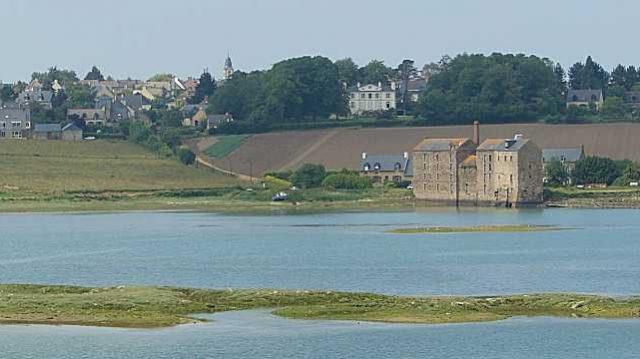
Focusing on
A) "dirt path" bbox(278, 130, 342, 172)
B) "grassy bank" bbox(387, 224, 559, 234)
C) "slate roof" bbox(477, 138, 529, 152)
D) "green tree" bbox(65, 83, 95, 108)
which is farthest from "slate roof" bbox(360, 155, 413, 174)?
"green tree" bbox(65, 83, 95, 108)

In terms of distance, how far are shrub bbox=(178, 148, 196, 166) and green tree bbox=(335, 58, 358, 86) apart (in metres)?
53.2

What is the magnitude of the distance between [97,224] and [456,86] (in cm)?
6834

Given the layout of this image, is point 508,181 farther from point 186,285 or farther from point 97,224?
point 186,285

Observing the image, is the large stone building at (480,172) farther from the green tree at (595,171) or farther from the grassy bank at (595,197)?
the green tree at (595,171)

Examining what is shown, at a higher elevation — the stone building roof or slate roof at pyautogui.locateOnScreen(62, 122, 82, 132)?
slate roof at pyautogui.locateOnScreen(62, 122, 82, 132)

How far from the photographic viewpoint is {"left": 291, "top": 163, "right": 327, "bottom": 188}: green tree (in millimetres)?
122562

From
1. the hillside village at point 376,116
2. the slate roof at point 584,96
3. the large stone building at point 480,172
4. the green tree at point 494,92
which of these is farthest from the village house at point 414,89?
the large stone building at point 480,172

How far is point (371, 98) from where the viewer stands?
17462 cm

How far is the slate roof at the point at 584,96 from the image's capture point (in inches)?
6678

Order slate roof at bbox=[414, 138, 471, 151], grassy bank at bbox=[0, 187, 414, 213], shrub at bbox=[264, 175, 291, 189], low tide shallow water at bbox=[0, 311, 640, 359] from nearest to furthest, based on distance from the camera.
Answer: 1. low tide shallow water at bbox=[0, 311, 640, 359]
2. grassy bank at bbox=[0, 187, 414, 213]
3. slate roof at bbox=[414, 138, 471, 151]
4. shrub at bbox=[264, 175, 291, 189]

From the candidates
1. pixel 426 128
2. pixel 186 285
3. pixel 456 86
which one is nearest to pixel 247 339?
pixel 186 285

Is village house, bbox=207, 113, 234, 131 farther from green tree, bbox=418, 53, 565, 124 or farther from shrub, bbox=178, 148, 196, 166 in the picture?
green tree, bbox=418, 53, 565, 124

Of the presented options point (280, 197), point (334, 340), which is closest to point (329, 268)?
point (334, 340)

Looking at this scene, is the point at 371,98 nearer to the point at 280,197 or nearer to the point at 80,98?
the point at 80,98
